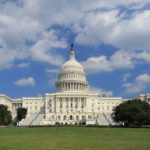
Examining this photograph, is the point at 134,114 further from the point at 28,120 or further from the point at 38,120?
the point at 28,120

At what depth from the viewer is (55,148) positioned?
31.7 meters

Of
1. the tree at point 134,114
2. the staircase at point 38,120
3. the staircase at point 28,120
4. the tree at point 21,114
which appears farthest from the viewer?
the tree at point 21,114

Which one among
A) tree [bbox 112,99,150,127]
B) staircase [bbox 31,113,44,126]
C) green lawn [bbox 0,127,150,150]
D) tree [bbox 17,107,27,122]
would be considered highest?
tree [bbox 17,107,27,122]

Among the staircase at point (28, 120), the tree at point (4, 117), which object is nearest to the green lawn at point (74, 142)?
the tree at point (4, 117)

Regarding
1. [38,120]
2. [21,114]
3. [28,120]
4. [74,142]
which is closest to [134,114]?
[74,142]

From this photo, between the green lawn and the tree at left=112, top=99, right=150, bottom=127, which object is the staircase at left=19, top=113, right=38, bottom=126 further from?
the green lawn

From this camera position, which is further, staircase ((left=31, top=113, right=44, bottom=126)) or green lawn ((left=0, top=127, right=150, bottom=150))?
staircase ((left=31, top=113, right=44, bottom=126))

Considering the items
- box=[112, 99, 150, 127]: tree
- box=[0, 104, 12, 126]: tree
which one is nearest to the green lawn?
box=[112, 99, 150, 127]: tree

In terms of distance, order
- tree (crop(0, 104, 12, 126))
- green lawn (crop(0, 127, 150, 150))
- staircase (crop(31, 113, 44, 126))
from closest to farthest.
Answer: green lawn (crop(0, 127, 150, 150)) → tree (crop(0, 104, 12, 126)) → staircase (crop(31, 113, 44, 126))

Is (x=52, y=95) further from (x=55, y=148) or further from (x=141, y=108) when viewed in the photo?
(x=55, y=148)

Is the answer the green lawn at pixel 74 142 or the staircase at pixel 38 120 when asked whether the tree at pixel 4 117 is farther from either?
the green lawn at pixel 74 142

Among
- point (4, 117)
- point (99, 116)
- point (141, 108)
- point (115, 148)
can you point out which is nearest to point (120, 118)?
point (141, 108)

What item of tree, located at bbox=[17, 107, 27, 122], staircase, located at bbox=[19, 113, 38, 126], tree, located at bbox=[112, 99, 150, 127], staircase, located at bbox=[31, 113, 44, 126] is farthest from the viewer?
tree, located at bbox=[17, 107, 27, 122]

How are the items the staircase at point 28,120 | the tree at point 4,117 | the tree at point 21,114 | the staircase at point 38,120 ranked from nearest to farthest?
the tree at point 4,117 < the staircase at point 38,120 < the staircase at point 28,120 < the tree at point 21,114
